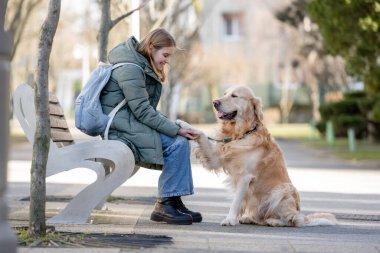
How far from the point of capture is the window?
2677 inches

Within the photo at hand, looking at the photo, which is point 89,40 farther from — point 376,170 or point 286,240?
point 286,240

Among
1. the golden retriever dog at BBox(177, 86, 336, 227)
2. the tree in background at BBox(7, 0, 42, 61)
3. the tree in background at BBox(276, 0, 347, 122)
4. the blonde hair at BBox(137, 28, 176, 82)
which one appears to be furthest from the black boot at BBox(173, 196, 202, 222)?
the tree in background at BBox(276, 0, 347, 122)

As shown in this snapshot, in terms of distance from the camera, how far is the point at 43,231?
24.2 ft

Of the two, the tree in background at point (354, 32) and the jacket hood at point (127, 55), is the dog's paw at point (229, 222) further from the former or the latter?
the tree in background at point (354, 32)

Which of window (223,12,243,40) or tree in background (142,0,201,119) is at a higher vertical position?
window (223,12,243,40)

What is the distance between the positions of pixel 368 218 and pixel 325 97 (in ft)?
168

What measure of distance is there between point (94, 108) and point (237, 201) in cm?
166

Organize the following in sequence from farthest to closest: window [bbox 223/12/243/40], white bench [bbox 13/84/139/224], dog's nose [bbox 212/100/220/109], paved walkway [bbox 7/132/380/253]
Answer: window [bbox 223/12/243/40]
dog's nose [bbox 212/100/220/109]
white bench [bbox 13/84/139/224]
paved walkway [bbox 7/132/380/253]

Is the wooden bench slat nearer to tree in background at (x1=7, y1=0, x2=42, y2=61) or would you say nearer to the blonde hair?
the blonde hair

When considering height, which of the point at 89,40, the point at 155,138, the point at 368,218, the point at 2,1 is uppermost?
the point at 89,40

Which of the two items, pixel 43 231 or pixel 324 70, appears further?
pixel 324 70

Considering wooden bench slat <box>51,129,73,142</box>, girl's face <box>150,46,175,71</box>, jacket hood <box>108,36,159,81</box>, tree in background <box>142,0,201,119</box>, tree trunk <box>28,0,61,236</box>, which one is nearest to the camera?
tree trunk <box>28,0,61,236</box>

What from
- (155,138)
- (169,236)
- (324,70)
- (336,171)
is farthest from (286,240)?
(324,70)

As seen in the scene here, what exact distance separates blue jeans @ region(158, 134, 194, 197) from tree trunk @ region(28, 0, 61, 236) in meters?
1.32
